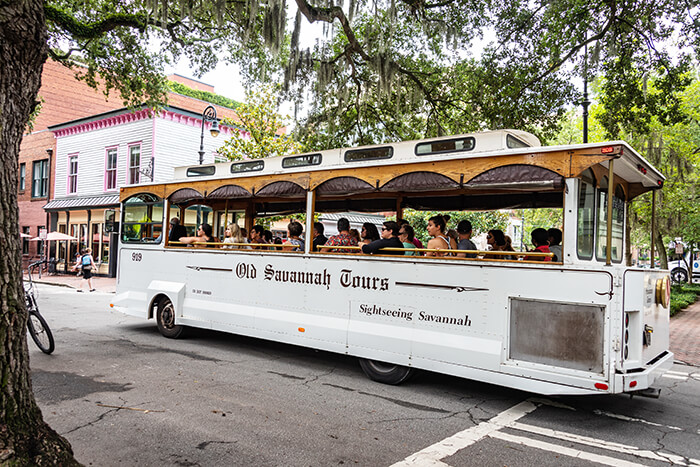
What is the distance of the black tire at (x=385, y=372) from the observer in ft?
21.5

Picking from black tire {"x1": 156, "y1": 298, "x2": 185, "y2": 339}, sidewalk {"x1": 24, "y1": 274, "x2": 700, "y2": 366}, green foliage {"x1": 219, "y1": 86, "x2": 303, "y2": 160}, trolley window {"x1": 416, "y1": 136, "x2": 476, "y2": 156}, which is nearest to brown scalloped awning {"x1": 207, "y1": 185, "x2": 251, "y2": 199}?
black tire {"x1": 156, "y1": 298, "x2": 185, "y2": 339}

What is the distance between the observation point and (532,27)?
450 inches

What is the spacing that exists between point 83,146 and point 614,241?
91.3 ft

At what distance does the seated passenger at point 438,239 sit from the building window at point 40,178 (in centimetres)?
2961

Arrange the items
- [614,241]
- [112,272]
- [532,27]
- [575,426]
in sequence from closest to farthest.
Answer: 1. [575,426]
2. [614,241]
3. [532,27]
4. [112,272]

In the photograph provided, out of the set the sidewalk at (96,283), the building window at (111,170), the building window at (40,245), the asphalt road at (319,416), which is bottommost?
the sidewalk at (96,283)

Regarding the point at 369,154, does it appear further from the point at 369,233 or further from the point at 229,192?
the point at 229,192

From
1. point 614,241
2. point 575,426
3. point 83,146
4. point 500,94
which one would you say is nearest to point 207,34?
point 500,94

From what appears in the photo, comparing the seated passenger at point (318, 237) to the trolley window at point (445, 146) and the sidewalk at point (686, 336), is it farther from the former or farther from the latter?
the sidewalk at point (686, 336)

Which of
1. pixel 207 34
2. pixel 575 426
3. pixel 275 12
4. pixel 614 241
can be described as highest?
pixel 207 34

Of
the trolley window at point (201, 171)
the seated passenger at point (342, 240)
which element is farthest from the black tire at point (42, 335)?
the seated passenger at point (342, 240)

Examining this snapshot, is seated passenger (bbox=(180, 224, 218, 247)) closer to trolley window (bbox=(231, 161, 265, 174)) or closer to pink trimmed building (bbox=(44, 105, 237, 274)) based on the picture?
trolley window (bbox=(231, 161, 265, 174))

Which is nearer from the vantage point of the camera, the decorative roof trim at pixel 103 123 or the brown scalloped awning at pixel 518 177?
the brown scalloped awning at pixel 518 177

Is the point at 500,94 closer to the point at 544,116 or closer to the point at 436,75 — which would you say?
the point at 544,116
